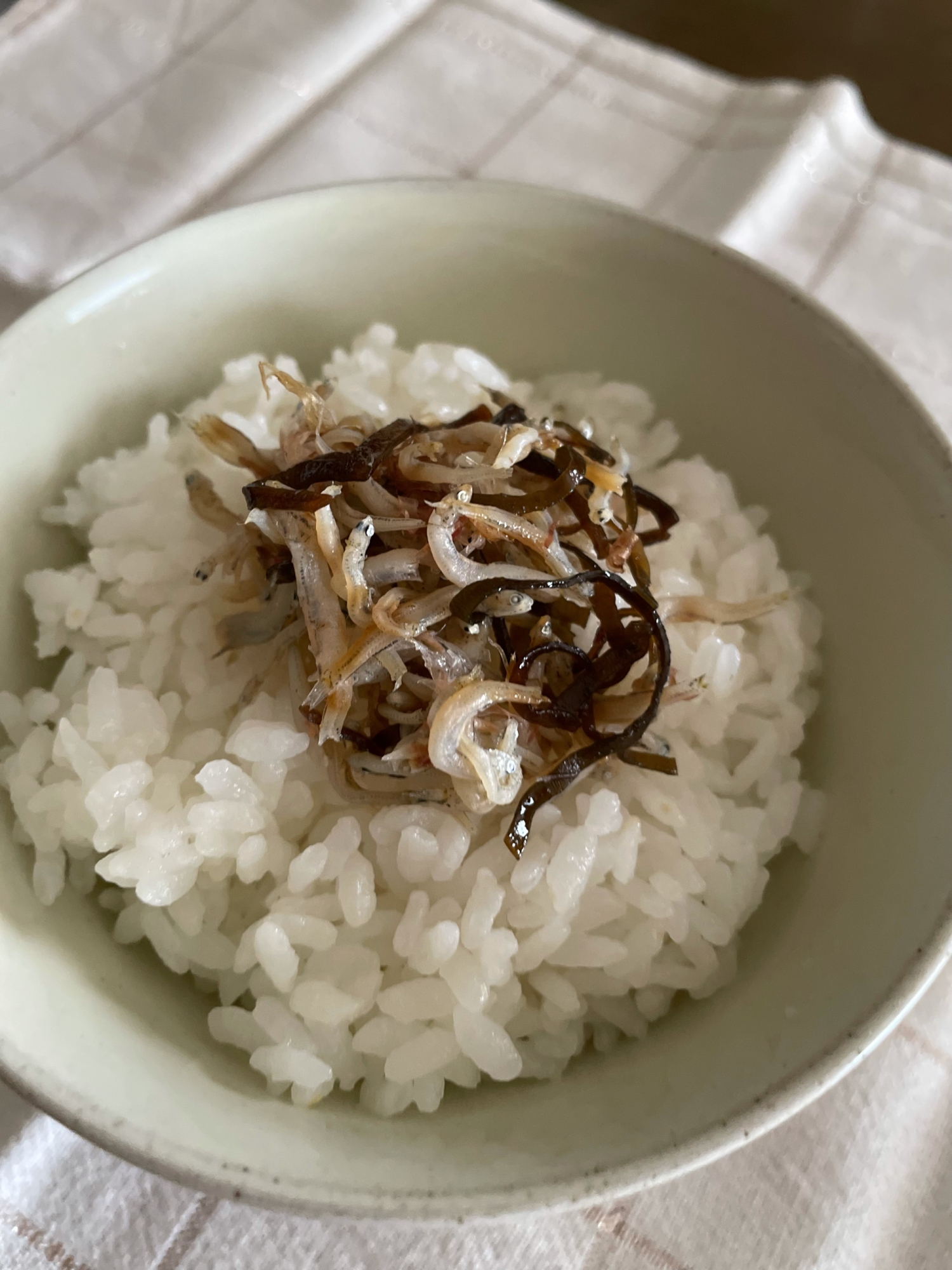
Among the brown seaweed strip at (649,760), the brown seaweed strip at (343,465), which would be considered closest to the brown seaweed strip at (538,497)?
the brown seaweed strip at (343,465)

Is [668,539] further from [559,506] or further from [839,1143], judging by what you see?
[839,1143]

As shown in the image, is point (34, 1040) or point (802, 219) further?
point (802, 219)

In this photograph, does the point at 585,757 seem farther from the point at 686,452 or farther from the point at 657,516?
the point at 686,452

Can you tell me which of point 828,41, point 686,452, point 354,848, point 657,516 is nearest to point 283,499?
point 354,848

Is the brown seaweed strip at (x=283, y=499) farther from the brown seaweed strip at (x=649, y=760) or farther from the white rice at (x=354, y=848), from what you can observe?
the brown seaweed strip at (x=649, y=760)

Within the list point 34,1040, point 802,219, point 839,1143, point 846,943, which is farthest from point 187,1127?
point 802,219

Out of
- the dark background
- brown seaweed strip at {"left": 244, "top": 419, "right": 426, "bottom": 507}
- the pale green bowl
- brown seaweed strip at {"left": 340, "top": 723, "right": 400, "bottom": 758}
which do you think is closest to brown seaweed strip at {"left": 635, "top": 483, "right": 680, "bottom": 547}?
the pale green bowl
